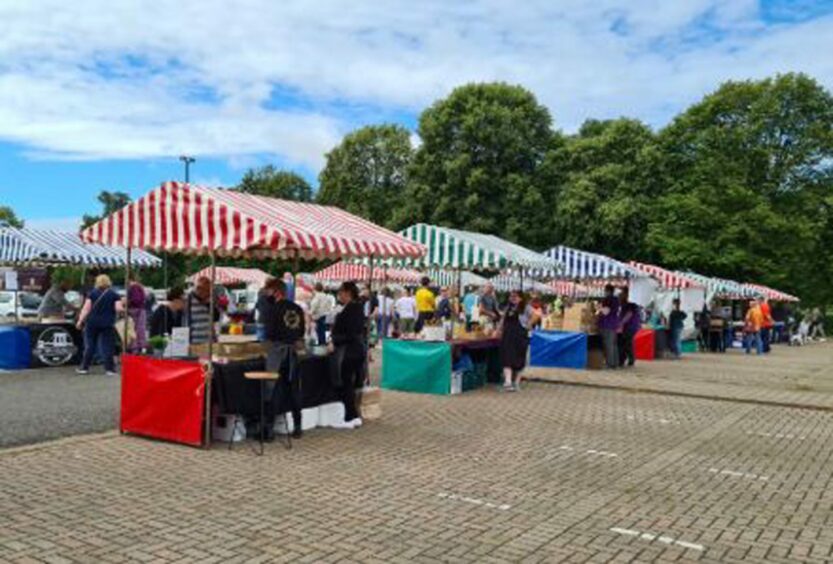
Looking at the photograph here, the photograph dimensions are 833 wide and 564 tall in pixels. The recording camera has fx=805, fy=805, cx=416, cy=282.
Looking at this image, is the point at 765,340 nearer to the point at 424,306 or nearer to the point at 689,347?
the point at 689,347

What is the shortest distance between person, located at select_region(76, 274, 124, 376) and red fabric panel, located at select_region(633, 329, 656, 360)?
45.6 feet

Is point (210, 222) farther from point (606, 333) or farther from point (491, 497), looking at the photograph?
point (606, 333)

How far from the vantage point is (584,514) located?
246 inches

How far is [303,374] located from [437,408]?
8.80ft

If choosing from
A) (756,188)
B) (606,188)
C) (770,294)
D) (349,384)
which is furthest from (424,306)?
(756,188)

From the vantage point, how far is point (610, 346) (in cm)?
1812

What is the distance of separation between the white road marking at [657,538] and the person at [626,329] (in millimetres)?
13064

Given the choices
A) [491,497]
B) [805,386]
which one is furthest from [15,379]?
[805,386]

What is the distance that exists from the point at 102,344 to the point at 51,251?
3.08 meters

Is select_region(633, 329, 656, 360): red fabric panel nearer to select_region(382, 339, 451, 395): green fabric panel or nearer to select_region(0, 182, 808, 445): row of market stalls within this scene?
select_region(0, 182, 808, 445): row of market stalls

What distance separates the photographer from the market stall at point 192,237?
8102mm

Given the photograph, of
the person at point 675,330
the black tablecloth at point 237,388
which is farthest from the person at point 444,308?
the black tablecloth at point 237,388

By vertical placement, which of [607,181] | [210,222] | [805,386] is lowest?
[805,386]

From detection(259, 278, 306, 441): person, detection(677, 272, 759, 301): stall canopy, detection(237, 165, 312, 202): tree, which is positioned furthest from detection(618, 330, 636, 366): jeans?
detection(237, 165, 312, 202): tree
